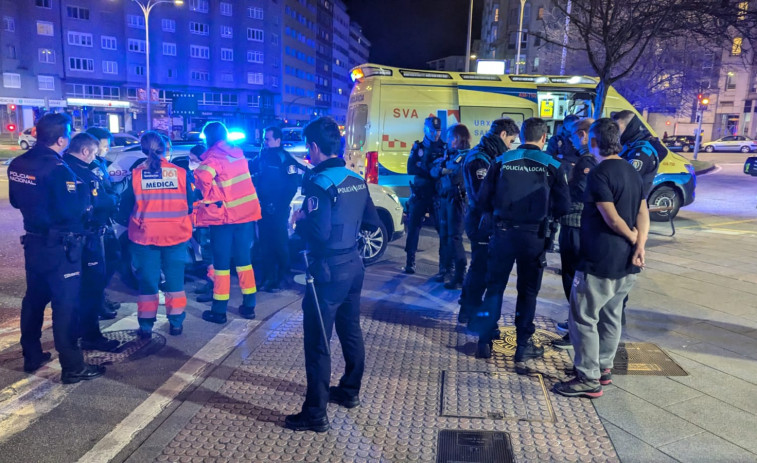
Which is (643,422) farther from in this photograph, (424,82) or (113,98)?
(113,98)

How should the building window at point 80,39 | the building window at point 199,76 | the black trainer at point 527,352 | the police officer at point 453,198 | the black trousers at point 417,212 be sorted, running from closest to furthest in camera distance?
1. the black trainer at point 527,352
2. the police officer at point 453,198
3. the black trousers at point 417,212
4. the building window at point 80,39
5. the building window at point 199,76

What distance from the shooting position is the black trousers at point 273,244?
21.8 feet

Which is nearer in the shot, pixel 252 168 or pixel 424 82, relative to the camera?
pixel 252 168

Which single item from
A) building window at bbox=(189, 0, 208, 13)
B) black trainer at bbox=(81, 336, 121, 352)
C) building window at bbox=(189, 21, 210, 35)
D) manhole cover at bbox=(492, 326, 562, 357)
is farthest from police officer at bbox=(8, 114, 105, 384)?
building window at bbox=(189, 0, 208, 13)

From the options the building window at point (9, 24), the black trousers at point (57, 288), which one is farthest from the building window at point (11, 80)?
the black trousers at point (57, 288)

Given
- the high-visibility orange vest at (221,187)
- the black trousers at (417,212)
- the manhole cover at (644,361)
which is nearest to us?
the manhole cover at (644,361)

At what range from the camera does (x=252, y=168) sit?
655 cm

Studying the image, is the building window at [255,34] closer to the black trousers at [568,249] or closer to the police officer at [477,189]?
the police officer at [477,189]

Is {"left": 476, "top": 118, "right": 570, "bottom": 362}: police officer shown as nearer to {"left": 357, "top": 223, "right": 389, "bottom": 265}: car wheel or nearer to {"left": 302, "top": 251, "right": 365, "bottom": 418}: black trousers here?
{"left": 302, "top": 251, "right": 365, "bottom": 418}: black trousers

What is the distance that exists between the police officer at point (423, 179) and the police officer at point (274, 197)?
158 centimetres

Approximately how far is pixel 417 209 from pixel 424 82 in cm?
427

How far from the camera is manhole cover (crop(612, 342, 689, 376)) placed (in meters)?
4.47

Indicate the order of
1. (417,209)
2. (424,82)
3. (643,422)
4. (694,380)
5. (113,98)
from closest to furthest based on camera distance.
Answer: (643,422) → (694,380) → (417,209) → (424,82) → (113,98)

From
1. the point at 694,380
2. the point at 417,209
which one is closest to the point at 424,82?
→ the point at 417,209
